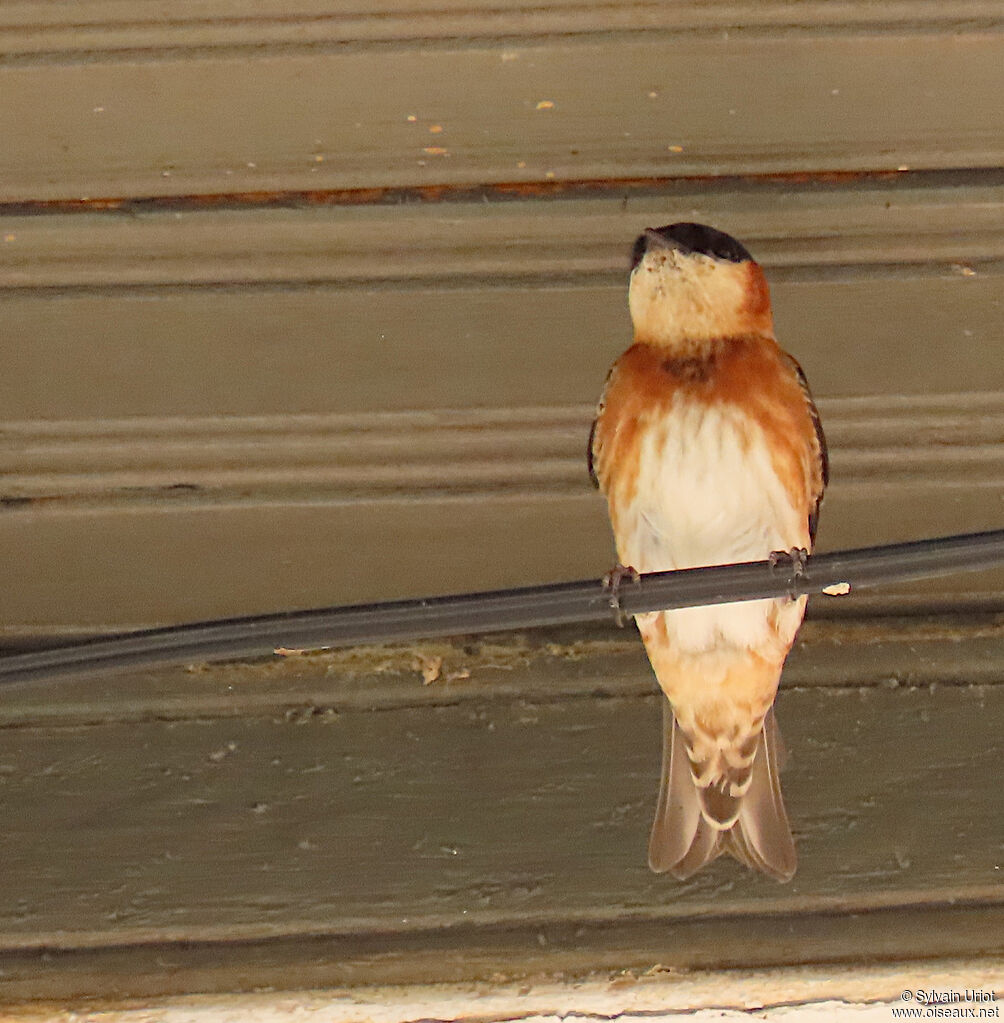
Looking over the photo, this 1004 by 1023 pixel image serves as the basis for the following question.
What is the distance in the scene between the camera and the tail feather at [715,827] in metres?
1.97

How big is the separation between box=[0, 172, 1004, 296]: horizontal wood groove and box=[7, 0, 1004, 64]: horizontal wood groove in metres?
0.21

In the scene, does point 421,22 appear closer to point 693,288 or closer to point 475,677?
point 693,288

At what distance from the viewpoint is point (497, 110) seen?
1762 millimetres

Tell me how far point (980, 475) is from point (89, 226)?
1341mm

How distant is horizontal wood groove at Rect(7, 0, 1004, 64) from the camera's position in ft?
5.50

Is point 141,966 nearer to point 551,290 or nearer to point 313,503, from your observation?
point 313,503

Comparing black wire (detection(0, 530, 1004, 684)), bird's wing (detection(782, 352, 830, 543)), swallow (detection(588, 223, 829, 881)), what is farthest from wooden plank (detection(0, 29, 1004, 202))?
black wire (detection(0, 530, 1004, 684))

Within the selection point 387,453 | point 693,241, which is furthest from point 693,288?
point 387,453

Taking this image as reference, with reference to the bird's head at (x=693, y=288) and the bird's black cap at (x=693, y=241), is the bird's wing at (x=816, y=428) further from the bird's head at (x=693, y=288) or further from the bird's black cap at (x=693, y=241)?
the bird's black cap at (x=693, y=241)

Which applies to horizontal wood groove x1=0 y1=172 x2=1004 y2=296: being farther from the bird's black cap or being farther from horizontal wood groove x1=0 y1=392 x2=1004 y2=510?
horizontal wood groove x1=0 y1=392 x2=1004 y2=510

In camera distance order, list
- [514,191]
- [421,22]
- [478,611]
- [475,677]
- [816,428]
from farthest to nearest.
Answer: [475,677]
[816,428]
[514,191]
[421,22]
[478,611]

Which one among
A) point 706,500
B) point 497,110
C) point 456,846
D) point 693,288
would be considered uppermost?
point 497,110

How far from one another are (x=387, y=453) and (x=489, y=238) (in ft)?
1.26

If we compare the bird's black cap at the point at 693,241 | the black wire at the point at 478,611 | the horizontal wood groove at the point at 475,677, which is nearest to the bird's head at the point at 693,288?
the bird's black cap at the point at 693,241
